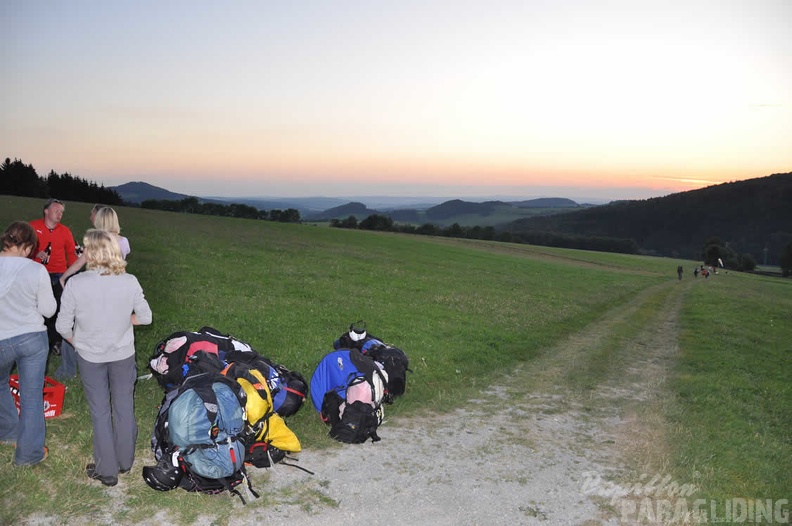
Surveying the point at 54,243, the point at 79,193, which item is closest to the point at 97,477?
the point at 54,243

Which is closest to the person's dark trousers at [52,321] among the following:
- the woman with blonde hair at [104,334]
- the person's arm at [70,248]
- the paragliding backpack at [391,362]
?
the person's arm at [70,248]

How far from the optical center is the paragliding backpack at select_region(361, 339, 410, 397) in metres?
11.0

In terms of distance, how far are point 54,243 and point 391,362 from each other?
25.4 feet

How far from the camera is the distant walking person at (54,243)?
10245 millimetres

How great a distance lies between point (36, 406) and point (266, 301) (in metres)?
13.3

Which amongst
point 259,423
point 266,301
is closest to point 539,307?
point 266,301

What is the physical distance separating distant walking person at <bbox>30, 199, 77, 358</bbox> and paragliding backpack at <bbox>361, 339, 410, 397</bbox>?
6.35m

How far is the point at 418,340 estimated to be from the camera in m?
16.8

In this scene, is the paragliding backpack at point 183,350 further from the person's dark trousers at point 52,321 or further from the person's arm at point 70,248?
the person's arm at point 70,248

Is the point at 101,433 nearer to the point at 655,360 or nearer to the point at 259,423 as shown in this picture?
the point at 259,423

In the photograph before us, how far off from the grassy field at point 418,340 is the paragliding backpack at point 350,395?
1.17 ft

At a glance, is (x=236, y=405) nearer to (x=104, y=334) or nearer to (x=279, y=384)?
(x=104, y=334)

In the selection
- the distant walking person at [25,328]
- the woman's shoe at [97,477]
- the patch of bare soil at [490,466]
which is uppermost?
the distant walking person at [25,328]

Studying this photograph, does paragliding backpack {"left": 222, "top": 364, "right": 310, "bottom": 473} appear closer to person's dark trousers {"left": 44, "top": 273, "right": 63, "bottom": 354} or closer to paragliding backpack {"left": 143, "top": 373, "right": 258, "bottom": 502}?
paragliding backpack {"left": 143, "top": 373, "right": 258, "bottom": 502}
